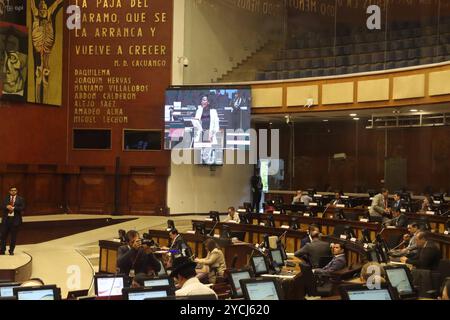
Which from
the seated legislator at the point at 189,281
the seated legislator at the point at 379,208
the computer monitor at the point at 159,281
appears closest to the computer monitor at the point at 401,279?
the seated legislator at the point at 189,281

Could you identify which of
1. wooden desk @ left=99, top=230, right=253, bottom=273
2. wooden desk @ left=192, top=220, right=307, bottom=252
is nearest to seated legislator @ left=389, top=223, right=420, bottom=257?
wooden desk @ left=192, top=220, right=307, bottom=252

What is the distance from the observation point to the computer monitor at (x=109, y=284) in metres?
6.81

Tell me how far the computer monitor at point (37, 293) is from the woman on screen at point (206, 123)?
1366 centimetres

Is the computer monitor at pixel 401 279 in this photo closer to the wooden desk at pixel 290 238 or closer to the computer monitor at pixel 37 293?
the wooden desk at pixel 290 238

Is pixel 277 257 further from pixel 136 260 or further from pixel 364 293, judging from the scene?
pixel 364 293

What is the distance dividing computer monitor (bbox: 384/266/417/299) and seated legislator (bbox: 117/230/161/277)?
367cm

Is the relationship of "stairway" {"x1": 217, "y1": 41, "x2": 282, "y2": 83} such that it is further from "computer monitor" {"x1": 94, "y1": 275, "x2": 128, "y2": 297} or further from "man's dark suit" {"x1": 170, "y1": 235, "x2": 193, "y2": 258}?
"computer monitor" {"x1": 94, "y1": 275, "x2": 128, "y2": 297}

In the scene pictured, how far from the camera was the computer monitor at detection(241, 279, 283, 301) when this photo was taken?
18.6 feet

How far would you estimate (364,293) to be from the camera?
17.4 feet

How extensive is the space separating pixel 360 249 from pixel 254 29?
13.4m

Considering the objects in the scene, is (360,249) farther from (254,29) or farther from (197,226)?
(254,29)

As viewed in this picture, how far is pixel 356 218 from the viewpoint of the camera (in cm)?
1441
